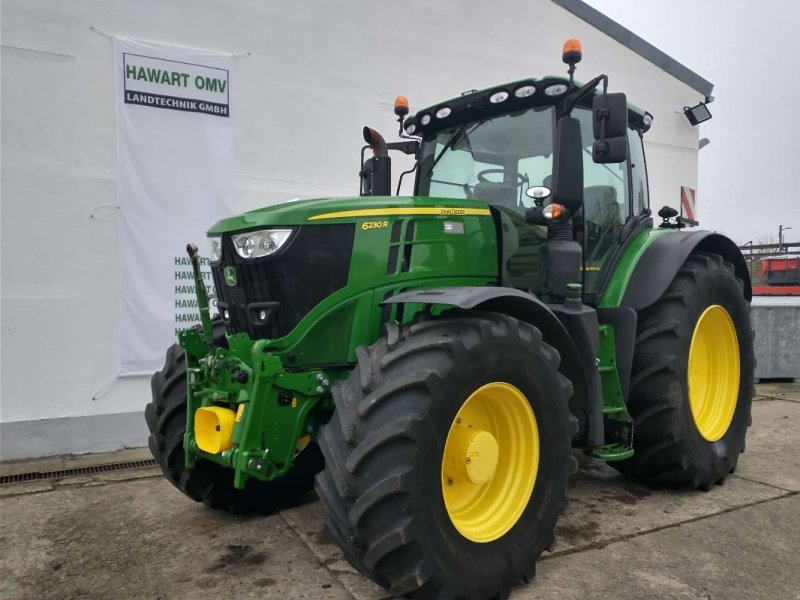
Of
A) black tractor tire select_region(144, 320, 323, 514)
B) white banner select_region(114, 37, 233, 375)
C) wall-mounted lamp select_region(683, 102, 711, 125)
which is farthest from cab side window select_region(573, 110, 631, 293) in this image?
wall-mounted lamp select_region(683, 102, 711, 125)

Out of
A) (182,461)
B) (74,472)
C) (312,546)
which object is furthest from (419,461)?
(74,472)

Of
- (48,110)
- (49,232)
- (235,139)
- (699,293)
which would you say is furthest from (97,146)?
(699,293)

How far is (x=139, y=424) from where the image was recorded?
18.6ft

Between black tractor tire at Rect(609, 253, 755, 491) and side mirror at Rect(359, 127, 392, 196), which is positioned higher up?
side mirror at Rect(359, 127, 392, 196)

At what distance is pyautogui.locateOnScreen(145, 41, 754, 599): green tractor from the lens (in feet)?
8.36

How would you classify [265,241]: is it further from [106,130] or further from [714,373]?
[714,373]

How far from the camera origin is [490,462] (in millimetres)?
2842

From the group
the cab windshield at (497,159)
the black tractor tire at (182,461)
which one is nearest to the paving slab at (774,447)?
the cab windshield at (497,159)

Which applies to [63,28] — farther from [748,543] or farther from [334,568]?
[748,543]

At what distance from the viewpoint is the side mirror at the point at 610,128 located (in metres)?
3.38

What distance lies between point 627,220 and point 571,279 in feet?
3.48

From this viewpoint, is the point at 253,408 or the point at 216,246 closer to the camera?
the point at 253,408

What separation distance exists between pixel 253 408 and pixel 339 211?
1.01 m

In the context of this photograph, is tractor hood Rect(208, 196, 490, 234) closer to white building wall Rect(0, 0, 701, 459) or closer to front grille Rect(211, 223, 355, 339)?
front grille Rect(211, 223, 355, 339)
